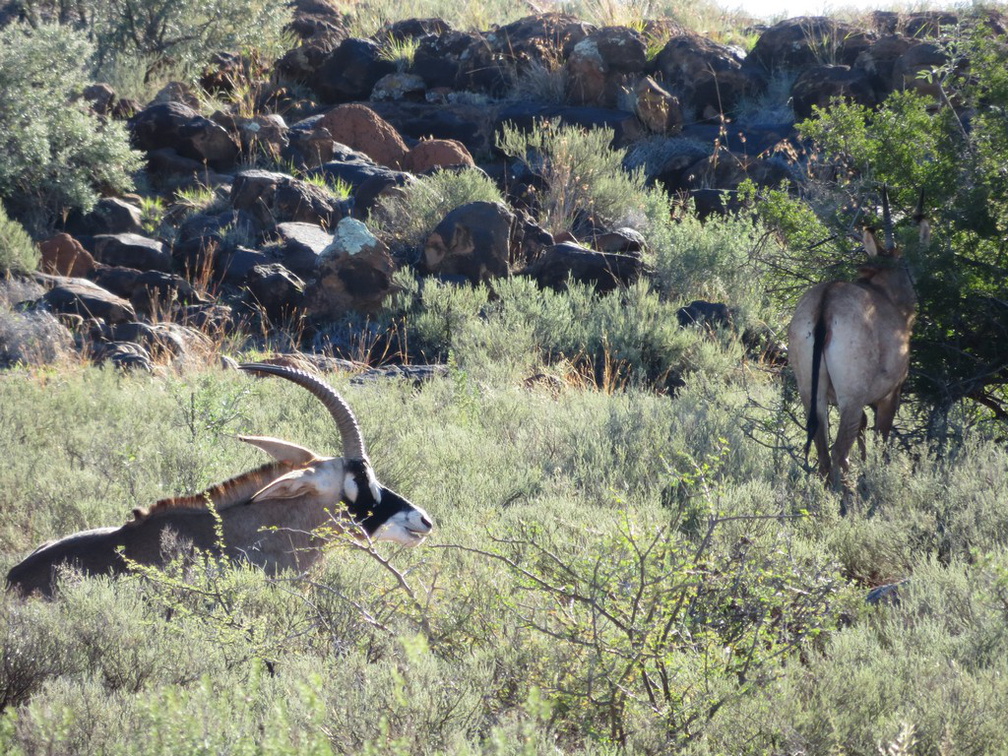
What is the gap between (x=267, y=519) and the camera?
5.53 metres

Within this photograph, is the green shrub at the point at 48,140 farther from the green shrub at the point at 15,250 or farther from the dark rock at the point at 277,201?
the dark rock at the point at 277,201

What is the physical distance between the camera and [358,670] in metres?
3.81

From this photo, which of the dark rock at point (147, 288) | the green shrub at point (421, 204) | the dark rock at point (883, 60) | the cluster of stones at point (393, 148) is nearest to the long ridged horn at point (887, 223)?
the cluster of stones at point (393, 148)

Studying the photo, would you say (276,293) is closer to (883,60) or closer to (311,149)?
(311,149)

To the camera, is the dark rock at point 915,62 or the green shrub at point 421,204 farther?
the dark rock at point 915,62

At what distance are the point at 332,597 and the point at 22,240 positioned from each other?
1290 cm

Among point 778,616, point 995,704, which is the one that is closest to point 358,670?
point 778,616

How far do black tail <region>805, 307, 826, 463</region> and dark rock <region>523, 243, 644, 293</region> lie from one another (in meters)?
7.47

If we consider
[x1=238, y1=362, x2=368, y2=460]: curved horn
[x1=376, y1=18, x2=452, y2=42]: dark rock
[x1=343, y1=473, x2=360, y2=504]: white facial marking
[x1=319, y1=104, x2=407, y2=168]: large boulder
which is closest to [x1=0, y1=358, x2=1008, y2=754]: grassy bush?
[x1=343, y1=473, x2=360, y2=504]: white facial marking

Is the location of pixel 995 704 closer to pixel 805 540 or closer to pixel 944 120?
pixel 805 540

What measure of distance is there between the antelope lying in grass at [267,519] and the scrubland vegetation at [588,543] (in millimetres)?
206

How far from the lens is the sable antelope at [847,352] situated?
7070mm

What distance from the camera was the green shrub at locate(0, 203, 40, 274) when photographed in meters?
15.2

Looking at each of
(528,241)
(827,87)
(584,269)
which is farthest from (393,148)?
(827,87)
